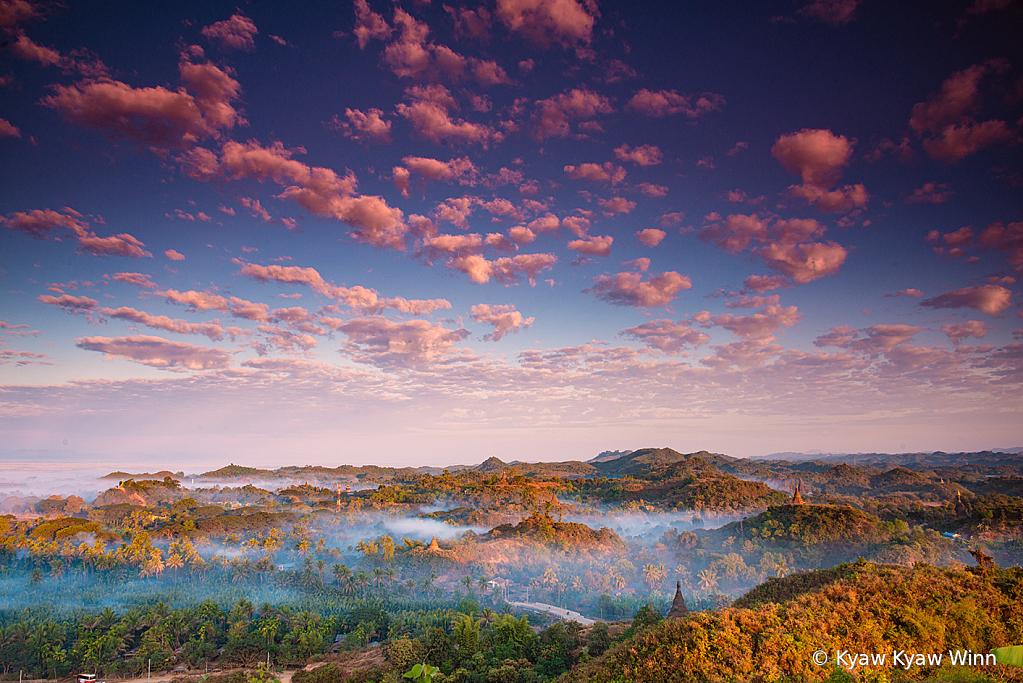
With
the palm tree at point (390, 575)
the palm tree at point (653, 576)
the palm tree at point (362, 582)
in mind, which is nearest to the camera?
the palm tree at point (653, 576)

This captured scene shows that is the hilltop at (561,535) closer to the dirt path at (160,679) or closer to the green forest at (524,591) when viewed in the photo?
the green forest at (524,591)

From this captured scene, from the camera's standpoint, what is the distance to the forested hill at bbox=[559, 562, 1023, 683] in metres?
21.0

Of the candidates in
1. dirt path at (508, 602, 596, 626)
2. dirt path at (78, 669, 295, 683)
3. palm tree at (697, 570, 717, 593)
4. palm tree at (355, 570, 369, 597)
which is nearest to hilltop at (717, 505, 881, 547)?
palm tree at (697, 570, 717, 593)

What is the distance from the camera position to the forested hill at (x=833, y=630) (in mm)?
21000

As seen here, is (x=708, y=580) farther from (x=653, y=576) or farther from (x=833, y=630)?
(x=833, y=630)

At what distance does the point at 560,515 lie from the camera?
18975 centimetres

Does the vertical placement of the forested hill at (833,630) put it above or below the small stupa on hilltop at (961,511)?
above

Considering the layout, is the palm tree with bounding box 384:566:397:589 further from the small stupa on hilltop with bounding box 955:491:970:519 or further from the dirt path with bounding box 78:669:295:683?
the small stupa on hilltop with bounding box 955:491:970:519

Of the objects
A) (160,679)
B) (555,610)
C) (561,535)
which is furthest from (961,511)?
(160,679)

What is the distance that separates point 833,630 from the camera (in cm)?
2209

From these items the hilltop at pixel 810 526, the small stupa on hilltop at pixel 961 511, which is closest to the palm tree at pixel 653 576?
the hilltop at pixel 810 526

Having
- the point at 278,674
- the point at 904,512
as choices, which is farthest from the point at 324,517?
the point at 904,512

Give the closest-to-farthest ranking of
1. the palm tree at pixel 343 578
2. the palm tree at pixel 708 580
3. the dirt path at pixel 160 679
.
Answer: the dirt path at pixel 160 679, the palm tree at pixel 708 580, the palm tree at pixel 343 578

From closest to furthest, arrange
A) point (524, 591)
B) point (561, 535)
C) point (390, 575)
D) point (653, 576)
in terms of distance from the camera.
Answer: point (653, 576), point (390, 575), point (524, 591), point (561, 535)
